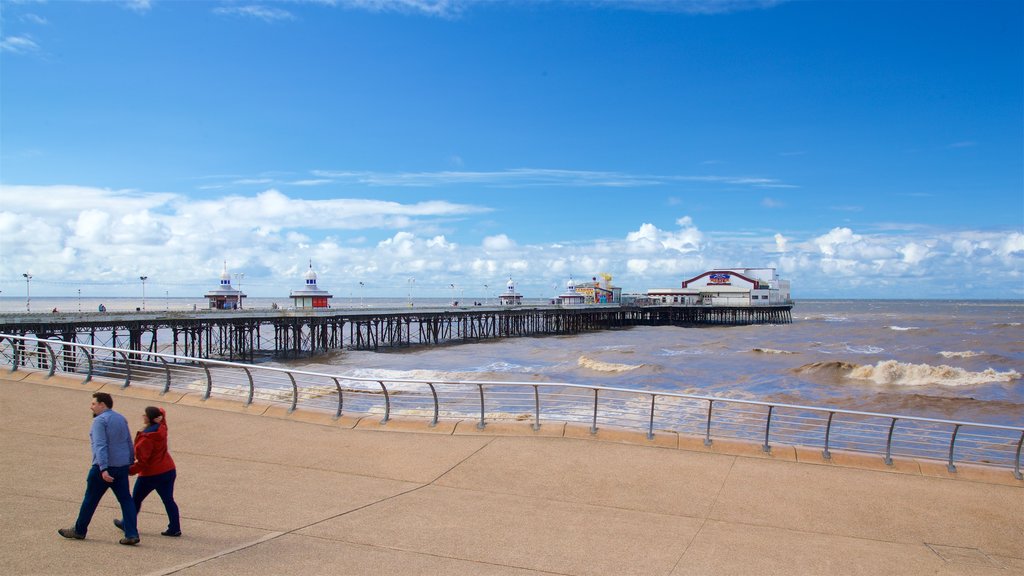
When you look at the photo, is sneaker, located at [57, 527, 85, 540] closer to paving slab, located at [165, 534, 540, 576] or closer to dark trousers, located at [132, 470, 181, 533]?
dark trousers, located at [132, 470, 181, 533]

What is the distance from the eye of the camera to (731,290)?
91.2m

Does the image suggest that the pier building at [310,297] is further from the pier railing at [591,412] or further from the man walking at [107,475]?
the man walking at [107,475]

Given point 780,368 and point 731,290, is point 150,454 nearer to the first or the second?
point 780,368

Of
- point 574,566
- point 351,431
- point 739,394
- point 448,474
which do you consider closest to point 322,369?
point 739,394

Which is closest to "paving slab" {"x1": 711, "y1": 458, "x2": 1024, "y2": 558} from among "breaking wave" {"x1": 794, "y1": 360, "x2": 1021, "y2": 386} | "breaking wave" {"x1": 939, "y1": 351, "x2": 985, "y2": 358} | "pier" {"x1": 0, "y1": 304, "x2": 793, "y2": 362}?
"pier" {"x1": 0, "y1": 304, "x2": 793, "y2": 362}

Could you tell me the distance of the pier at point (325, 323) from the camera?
3491 cm

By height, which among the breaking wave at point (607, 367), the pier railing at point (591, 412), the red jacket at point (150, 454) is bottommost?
the breaking wave at point (607, 367)

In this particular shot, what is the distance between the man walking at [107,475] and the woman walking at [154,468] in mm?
141

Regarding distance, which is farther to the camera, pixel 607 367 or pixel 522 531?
pixel 607 367

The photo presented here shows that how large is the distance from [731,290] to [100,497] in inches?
3607

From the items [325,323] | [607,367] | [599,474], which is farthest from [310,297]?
[599,474]

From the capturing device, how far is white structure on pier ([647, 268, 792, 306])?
89000 millimetres

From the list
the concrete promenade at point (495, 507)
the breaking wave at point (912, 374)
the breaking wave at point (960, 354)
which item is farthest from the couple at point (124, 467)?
the breaking wave at point (960, 354)

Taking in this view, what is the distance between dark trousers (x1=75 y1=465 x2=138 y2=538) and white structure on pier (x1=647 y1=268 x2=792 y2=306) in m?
84.1
